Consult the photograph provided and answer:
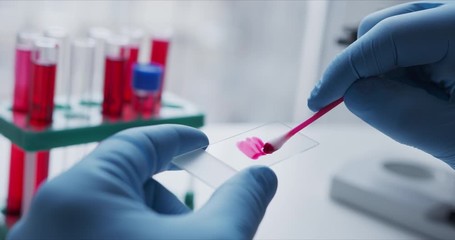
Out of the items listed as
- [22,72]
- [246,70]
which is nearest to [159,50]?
[22,72]

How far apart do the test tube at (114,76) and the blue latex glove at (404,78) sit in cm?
47

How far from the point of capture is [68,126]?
112 centimetres

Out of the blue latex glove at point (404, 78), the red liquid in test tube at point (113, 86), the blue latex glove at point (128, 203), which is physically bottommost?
the red liquid in test tube at point (113, 86)

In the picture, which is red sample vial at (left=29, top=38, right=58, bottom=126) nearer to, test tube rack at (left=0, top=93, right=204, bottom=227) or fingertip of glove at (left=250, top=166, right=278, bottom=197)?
test tube rack at (left=0, top=93, right=204, bottom=227)

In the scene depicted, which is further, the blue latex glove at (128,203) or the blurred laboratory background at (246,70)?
the blurred laboratory background at (246,70)

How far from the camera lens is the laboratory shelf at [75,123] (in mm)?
1072

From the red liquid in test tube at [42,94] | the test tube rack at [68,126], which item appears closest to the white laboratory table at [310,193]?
the test tube rack at [68,126]

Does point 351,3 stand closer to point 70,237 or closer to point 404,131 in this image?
point 404,131

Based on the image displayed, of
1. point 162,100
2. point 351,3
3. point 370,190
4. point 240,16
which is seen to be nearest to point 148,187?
point 162,100

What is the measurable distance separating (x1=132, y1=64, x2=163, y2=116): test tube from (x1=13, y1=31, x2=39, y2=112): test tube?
0.21 metres

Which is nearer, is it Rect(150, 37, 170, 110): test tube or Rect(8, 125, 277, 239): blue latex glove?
Rect(8, 125, 277, 239): blue latex glove

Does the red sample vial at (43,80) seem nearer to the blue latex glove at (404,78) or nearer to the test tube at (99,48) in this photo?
the test tube at (99,48)

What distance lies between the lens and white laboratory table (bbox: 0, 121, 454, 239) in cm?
126

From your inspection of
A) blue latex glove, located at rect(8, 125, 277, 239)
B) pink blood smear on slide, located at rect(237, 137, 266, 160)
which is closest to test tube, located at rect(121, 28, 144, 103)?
pink blood smear on slide, located at rect(237, 137, 266, 160)
